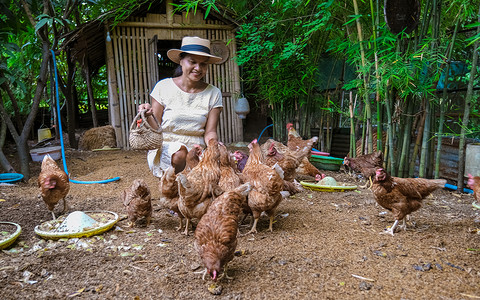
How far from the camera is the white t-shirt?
4.28 metres

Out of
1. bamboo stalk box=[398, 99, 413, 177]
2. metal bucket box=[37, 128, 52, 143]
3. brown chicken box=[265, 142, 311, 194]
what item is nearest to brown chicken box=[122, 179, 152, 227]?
brown chicken box=[265, 142, 311, 194]

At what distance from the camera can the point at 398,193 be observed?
3186 millimetres

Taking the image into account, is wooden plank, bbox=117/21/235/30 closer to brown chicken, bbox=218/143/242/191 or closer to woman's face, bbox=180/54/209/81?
woman's face, bbox=180/54/209/81

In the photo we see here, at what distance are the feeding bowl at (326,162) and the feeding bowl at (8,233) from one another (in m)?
4.65

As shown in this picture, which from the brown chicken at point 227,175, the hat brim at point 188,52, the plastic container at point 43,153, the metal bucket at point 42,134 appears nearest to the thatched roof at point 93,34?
the metal bucket at point 42,134

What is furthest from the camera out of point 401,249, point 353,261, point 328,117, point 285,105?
point 285,105

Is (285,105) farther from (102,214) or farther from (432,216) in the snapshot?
(102,214)

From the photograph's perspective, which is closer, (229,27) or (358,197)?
(358,197)

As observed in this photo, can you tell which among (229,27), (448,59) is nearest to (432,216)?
(448,59)

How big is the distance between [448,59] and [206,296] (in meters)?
3.89

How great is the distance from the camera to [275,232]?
3260mm

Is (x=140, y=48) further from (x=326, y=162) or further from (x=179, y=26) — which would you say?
(x=326, y=162)

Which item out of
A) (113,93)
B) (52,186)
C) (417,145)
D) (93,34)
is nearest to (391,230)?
(417,145)

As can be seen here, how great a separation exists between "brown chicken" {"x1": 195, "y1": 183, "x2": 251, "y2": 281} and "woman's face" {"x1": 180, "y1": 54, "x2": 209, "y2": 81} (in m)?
2.01
